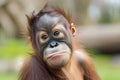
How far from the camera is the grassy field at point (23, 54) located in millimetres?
8508

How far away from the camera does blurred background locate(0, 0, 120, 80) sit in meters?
9.50

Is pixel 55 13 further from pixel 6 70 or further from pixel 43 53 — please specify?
pixel 6 70

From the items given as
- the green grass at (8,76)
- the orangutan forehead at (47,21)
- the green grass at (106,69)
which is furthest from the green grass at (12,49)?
the orangutan forehead at (47,21)

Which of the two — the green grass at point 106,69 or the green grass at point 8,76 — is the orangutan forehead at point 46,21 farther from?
the green grass at point 8,76

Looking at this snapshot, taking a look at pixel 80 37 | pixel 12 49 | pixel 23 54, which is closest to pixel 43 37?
pixel 80 37

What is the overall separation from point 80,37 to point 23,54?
115 cm

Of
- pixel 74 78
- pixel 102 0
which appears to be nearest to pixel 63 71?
pixel 74 78

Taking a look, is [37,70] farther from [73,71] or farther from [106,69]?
[106,69]

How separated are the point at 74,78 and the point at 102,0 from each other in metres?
13.0

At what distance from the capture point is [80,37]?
980 centimetres

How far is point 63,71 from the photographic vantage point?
4.76m

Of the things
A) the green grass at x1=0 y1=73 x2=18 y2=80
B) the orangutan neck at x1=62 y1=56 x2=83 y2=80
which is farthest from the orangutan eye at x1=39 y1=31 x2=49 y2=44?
the green grass at x1=0 y1=73 x2=18 y2=80

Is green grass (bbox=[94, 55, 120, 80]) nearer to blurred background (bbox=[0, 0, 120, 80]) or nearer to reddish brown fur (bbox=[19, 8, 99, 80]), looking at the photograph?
blurred background (bbox=[0, 0, 120, 80])

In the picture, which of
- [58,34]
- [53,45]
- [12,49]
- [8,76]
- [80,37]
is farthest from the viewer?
[12,49]
